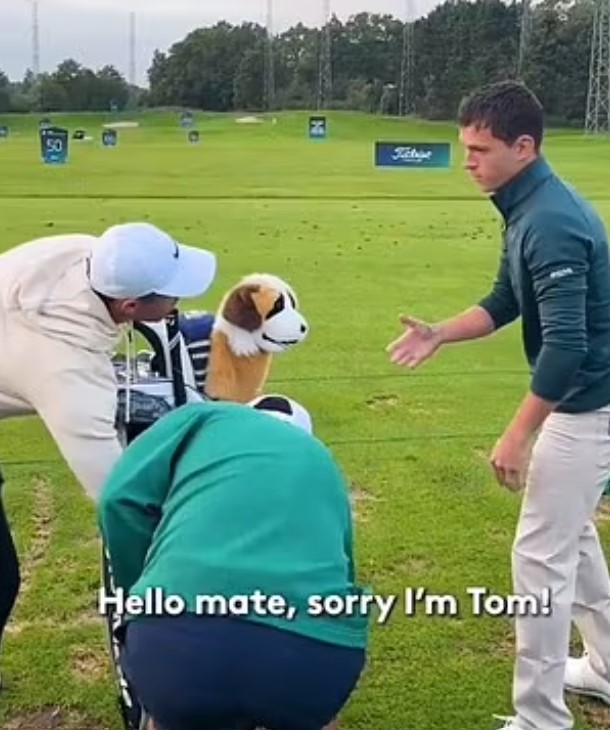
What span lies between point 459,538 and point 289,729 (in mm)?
3181

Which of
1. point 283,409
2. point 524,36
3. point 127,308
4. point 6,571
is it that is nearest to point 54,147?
point 6,571

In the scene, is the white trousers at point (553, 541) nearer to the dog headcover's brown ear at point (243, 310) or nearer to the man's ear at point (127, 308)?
the man's ear at point (127, 308)

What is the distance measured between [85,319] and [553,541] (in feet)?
4.76

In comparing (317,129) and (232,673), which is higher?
(232,673)

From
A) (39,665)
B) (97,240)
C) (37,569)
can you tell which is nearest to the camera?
(97,240)

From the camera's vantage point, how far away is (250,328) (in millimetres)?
4520

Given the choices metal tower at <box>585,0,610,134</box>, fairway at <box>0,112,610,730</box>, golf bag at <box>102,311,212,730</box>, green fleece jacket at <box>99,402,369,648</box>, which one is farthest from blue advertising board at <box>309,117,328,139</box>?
green fleece jacket at <box>99,402,369,648</box>

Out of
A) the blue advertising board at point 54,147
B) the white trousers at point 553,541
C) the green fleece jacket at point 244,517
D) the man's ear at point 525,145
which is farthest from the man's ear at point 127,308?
the blue advertising board at point 54,147

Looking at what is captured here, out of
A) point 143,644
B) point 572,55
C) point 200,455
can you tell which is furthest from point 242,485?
point 572,55

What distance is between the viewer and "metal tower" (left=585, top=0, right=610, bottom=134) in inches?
2357

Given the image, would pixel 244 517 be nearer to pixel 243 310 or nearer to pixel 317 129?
pixel 243 310

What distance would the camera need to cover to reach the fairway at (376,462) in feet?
13.3

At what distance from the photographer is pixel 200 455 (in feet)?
7.31

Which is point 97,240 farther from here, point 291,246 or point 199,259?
point 291,246
